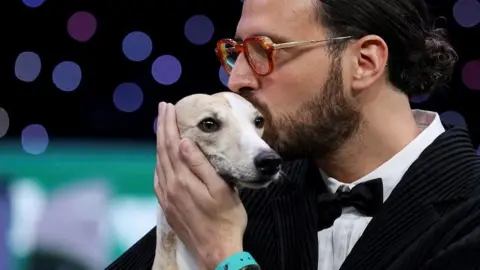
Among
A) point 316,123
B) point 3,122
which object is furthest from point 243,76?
point 3,122

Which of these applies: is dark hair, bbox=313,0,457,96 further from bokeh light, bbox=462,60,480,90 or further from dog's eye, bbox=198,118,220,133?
bokeh light, bbox=462,60,480,90

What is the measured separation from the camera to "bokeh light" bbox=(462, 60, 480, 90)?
6.49 ft

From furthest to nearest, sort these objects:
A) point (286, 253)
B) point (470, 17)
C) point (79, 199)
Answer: point (470, 17)
point (79, 199)
point (286, 253)

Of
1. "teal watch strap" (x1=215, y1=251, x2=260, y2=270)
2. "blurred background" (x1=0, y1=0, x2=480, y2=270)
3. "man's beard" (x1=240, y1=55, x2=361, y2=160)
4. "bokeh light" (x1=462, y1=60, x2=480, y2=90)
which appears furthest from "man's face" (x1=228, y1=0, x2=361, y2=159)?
"bokeh light" (x1=462, y1=60, x2=480, y2=90)

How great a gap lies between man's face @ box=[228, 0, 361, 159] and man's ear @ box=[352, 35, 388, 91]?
0.07ft

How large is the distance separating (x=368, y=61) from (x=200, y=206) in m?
0.37

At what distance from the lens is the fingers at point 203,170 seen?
1051 millimetres

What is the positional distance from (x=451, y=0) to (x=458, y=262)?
1163mm

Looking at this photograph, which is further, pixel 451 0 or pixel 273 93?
pixel 451 0

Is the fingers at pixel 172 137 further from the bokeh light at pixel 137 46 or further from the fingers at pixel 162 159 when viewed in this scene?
the bokeh light at pixel 137 46

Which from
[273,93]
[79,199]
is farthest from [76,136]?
[273,93]

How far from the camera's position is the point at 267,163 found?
1.03 meters

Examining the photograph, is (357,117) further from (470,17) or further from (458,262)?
(470,17)

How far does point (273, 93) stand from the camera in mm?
1172
